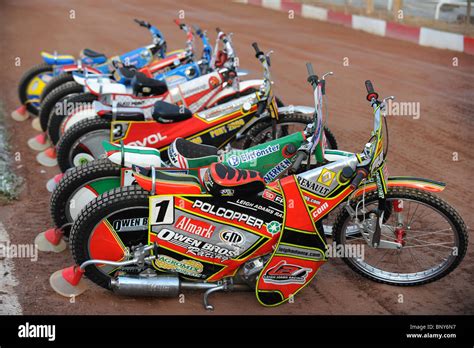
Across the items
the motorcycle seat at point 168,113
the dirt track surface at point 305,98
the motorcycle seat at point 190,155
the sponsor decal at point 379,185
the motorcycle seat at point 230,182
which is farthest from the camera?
the motorcycle seat at point 168,113

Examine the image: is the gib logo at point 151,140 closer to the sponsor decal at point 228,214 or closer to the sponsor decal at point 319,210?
the sponsor decal at point 228,214

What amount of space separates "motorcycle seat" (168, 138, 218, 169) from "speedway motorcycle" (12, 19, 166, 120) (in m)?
3.79

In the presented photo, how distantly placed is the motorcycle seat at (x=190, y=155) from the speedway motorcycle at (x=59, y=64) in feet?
12.4

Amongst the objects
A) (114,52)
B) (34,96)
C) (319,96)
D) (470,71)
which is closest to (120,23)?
(114,52)

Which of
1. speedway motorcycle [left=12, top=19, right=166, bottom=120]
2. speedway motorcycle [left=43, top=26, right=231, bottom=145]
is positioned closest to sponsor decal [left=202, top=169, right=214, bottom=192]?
speedway motorcycle [left=43, top=26, right=231, bottom=145]

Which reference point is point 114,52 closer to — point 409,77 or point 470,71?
point 409,77

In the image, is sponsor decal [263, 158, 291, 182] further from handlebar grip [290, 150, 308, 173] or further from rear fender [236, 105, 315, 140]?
rear fender [236, 105, 315, 140]

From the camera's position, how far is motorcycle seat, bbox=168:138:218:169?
195 inches

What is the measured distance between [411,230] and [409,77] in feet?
21.4

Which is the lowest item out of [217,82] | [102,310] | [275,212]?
[102,310]

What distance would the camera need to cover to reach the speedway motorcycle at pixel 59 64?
850 cm

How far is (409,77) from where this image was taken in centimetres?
1126

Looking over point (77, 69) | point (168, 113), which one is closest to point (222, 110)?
point (168, 113)
